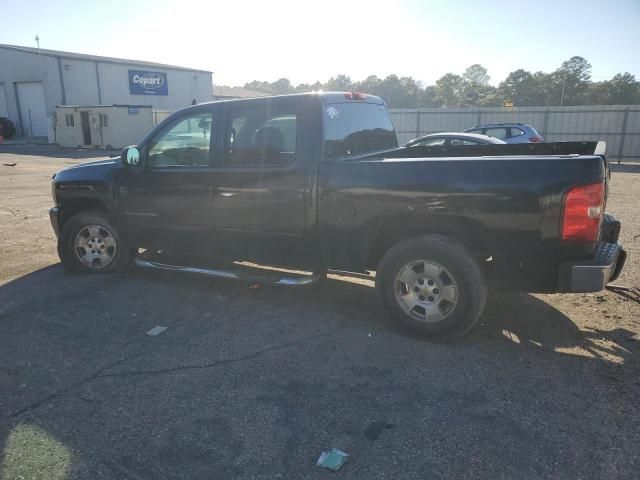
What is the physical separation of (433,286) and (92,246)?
3962 millimetres

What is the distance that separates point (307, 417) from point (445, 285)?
1.56m

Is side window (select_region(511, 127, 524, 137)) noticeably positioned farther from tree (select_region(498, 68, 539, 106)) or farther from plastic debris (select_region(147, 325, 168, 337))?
tree (select_region(498, 68, 539, 106))

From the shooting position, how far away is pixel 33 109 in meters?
39.9

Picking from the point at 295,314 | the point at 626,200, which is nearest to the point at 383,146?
the point at 295,314

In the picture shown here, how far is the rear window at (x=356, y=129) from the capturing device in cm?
457

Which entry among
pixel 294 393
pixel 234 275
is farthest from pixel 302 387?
pixel 234 275

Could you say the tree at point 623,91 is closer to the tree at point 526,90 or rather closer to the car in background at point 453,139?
the tree at point 526,90

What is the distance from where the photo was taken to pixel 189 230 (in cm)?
521

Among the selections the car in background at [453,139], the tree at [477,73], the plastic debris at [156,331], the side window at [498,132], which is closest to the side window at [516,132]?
the side window at [498,132]

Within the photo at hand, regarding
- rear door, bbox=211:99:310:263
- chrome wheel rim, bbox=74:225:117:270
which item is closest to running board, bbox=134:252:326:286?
rear door, bbox=211:99:310:263

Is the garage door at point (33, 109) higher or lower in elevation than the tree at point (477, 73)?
lower

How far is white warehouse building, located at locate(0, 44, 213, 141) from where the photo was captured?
3841 centimetres

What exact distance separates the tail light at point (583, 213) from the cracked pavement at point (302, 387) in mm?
934

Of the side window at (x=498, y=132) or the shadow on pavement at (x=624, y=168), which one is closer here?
the side window at (x=498, y=132)
